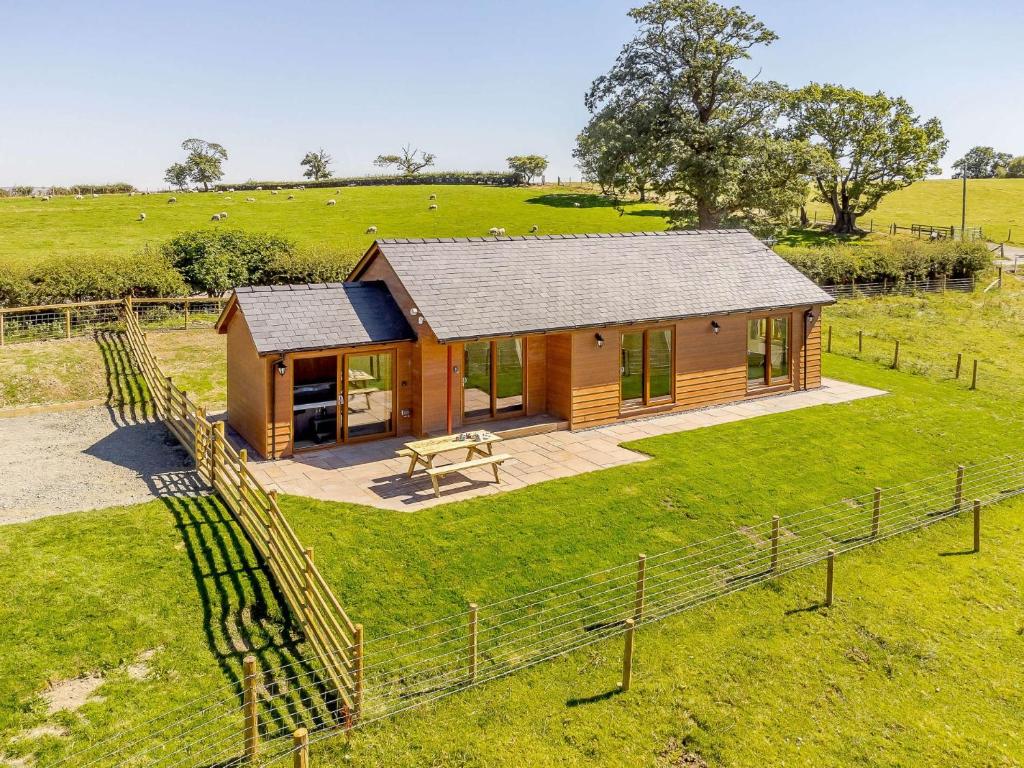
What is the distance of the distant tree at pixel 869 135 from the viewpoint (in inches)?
2021

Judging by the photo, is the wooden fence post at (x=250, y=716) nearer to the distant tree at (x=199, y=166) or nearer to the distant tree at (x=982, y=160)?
the distant tree at (x=199, y=166)

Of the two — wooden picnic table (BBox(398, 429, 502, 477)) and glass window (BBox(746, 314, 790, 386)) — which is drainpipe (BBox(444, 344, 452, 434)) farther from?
glass window (BBox(746, 314, 790, 386))

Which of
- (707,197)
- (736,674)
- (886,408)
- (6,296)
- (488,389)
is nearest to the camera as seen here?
(736,674)

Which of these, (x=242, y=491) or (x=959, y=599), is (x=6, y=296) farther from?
(x=959, y=599)

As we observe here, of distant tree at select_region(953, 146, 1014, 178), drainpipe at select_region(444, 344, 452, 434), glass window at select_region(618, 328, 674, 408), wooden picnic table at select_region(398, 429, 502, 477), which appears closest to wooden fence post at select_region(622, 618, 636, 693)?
wooden picnic table at select_region(398, 429, 502, 477)

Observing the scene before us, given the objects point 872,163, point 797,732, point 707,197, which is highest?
point 872,163

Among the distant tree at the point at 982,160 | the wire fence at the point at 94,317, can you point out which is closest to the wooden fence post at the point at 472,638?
the wire fence at the point at 94,317

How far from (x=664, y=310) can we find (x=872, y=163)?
42913 millimetres

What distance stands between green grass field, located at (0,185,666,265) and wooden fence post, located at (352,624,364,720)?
3266 cm

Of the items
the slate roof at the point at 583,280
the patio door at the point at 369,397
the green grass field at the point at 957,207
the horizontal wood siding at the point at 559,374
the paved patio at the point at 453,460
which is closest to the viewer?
the paved patio at the point at 453,460

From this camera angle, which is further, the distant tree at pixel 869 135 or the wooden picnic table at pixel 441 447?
the distant tree at pixel 869 135

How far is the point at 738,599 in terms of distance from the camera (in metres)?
10.5

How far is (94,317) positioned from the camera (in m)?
24.1

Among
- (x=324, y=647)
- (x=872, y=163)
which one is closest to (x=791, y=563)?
(x=324, y=647)
